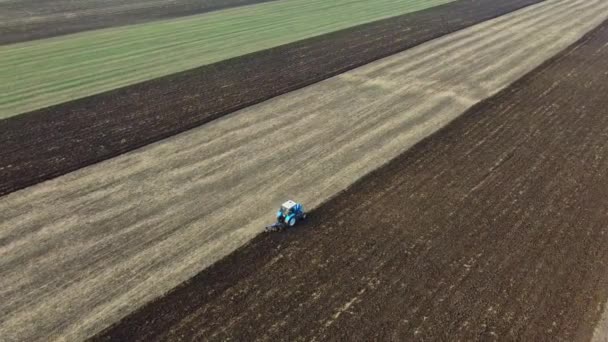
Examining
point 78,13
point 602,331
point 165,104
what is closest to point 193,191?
point 165,104

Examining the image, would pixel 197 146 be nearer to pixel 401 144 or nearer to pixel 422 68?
pixel 401 144

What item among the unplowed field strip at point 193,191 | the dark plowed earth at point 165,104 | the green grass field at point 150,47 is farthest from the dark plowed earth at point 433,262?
the green grass field at point 150,47

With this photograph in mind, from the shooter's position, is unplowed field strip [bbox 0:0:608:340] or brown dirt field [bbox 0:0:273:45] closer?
unplowed field strip [bbox 0:0:608:340]

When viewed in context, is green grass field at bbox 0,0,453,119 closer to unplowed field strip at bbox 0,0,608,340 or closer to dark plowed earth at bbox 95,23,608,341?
unplowed field strip at bbox 0,0,608,340

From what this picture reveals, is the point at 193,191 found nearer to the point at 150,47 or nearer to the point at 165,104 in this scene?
the point at 165,104

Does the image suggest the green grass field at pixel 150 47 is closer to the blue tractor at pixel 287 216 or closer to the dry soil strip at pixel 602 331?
the blue tractor at pixel 287 216

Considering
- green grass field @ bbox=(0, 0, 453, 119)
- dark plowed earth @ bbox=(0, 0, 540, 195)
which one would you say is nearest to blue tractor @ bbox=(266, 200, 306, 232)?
dark plowed earth @ bbox=(0, 0, 540, 195)
